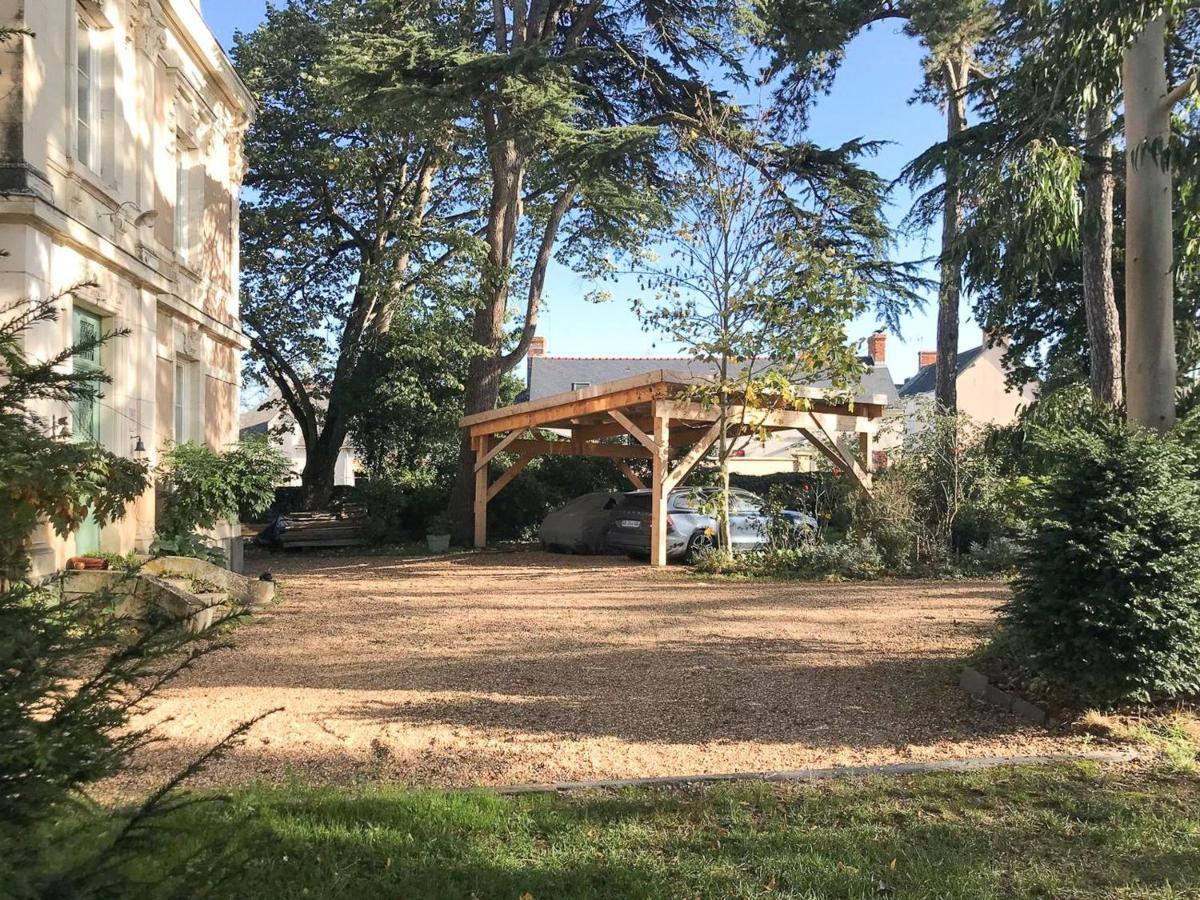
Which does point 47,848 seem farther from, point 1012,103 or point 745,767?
point 1012,103

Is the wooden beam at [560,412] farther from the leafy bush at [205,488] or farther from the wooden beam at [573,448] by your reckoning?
the leafy bush at [205,488]

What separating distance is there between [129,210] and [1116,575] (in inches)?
412

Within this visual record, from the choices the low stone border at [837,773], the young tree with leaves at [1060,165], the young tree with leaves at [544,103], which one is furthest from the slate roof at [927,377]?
the low stone border at [837,773]

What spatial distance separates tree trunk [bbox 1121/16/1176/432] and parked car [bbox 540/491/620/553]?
37.5 ft

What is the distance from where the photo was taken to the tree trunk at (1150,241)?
6.11 meters

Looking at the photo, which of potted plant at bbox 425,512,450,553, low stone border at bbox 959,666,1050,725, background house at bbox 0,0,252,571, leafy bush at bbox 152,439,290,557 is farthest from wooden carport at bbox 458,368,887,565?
low stone border at bbox 959,666,1050,725

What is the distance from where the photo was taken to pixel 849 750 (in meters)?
4.80

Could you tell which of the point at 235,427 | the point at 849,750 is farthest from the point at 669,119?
the point at 849,750

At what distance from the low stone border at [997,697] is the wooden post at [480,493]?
1344 cm

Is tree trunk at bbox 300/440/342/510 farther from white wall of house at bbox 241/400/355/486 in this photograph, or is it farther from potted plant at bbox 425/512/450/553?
potted plant at bbox 425/512/450/553

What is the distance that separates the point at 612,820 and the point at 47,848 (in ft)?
8.04

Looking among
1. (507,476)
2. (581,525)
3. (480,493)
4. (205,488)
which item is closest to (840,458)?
(581,525)

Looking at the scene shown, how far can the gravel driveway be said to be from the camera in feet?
15.5

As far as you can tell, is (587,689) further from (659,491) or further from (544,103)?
(544,103)
